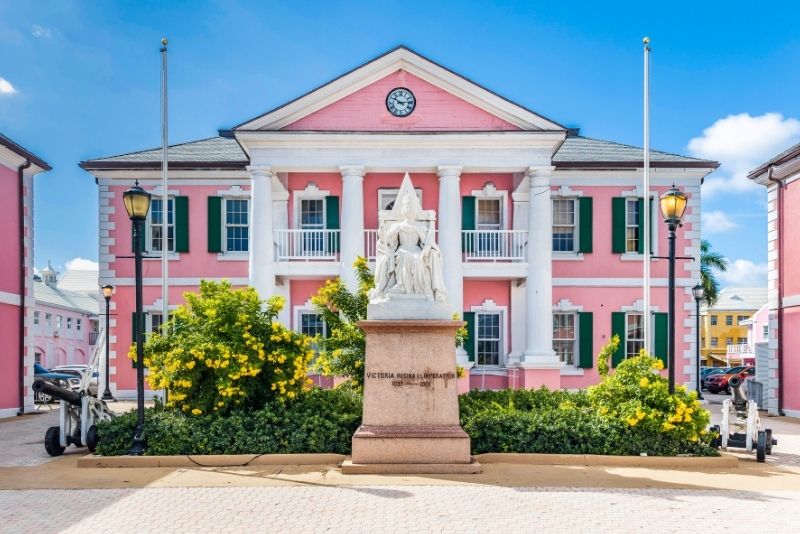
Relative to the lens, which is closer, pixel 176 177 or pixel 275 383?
pixel 275 383

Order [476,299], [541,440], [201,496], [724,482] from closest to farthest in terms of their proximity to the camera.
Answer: [201,496]
[724,482]
[541,440]
[476,299]

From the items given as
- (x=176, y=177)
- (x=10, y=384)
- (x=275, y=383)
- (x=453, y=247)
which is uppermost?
(x=176, y=177)

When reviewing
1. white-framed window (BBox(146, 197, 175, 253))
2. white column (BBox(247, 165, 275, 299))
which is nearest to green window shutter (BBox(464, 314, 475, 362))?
white column (BBox(247, 165, 275, 299))

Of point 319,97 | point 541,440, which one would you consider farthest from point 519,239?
point 541,440

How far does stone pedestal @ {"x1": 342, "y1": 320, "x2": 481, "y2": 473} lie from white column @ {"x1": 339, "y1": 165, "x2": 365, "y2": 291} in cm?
924

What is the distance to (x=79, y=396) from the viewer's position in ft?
33.6

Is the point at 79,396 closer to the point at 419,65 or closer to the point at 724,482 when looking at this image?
the point at 724,482

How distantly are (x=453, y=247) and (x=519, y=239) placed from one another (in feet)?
7.48

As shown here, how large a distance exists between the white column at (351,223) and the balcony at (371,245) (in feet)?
2.47

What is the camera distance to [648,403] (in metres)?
9.43

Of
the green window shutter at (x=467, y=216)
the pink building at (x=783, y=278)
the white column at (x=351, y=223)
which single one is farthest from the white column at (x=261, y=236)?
the pink building at (x=783, y=278)

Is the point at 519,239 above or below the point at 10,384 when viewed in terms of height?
above

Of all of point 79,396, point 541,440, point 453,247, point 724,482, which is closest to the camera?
point 724,482

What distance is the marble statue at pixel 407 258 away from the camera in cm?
872
